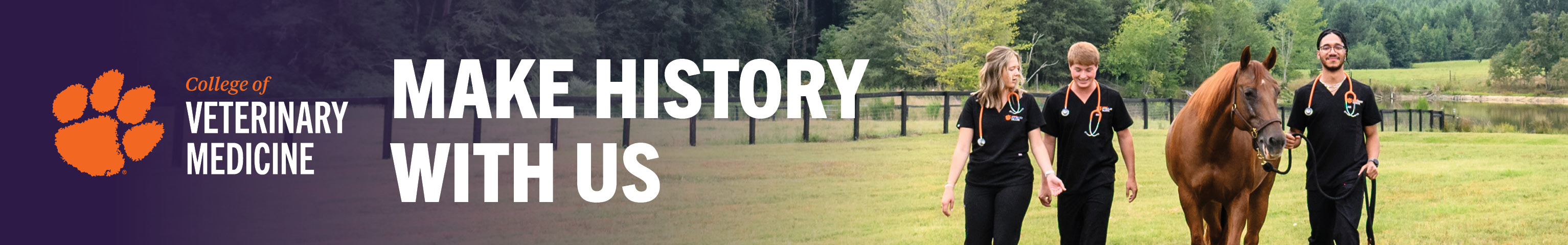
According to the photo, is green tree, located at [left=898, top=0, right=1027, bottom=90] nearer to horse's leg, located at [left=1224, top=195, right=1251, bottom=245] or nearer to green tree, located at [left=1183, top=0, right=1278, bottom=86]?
green tree, located at [left=1183, top=0, right=1278, bottom=86]

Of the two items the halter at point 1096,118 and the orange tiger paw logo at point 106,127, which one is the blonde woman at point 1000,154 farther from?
the orange tiger paw logo at point 106,127

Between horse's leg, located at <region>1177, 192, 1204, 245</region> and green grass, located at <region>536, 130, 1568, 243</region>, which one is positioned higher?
horse's leg, located at <region>1177, 192, 1204, 245</region>

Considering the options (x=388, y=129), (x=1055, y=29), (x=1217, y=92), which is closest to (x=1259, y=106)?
(x=1217, y=92)

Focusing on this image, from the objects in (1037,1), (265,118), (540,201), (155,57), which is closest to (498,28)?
(155,57)

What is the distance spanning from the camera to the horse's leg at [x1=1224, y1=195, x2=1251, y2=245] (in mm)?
5160

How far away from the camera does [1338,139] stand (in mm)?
4859

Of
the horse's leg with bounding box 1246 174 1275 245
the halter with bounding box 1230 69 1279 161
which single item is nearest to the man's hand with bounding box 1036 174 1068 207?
the halter with bounding box 1230 69 1279 161

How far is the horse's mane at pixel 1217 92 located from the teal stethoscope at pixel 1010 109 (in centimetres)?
98

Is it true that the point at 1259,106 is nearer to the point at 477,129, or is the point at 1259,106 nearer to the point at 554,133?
the point at 477,129

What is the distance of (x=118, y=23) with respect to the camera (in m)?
25.9

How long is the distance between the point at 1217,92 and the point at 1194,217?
744 mm

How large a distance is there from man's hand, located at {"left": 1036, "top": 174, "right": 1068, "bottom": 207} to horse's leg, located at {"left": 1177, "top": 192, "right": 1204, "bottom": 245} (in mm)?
1133

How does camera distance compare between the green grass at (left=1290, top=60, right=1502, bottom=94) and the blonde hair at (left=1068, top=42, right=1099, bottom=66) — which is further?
the green grass at (left=1290, top=60, right=1502, bottom=94)

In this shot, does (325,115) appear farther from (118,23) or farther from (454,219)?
(118,23)
